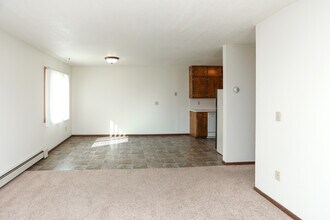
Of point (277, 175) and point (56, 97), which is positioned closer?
point (277, 175)

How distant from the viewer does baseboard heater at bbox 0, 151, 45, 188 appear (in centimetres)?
360

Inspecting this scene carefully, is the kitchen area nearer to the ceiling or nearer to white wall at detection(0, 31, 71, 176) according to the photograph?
the ceiling

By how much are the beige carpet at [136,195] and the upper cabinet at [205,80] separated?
3.94 metres

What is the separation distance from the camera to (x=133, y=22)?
330 centimetres

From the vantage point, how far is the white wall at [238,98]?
464 cm

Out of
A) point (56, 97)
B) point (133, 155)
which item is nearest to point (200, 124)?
point (133, 155)

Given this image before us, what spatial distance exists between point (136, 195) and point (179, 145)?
11.4ft

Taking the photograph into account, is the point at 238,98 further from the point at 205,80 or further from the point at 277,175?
the point at 205,80

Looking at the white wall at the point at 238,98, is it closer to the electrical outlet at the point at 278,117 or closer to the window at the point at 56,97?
the electrical outlet at the point at 278,117

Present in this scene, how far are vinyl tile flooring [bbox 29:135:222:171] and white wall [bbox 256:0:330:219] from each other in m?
1.92

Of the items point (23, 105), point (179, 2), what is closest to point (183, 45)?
point (179, 2)

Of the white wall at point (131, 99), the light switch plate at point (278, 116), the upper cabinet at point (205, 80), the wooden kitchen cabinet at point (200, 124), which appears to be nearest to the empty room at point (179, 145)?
the light switch plate at point (278, 116)

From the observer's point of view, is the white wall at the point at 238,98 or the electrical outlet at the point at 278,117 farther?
the white wall at the point at 238,98

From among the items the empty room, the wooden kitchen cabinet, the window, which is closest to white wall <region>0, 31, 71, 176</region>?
the empty room
